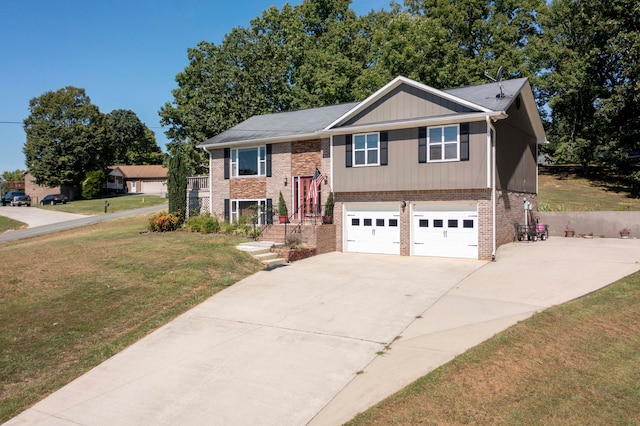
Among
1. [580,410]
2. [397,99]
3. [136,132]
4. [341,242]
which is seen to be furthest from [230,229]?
[136,132]

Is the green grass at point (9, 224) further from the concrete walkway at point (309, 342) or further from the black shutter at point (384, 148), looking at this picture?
the black shutter at point (384, 148)

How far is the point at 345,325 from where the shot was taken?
349 inches

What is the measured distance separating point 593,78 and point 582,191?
1221 cm

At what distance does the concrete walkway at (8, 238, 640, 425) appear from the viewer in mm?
5844

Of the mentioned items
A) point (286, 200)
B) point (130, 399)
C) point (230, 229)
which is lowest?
point (130, 399)

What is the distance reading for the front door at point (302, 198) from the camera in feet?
67.3

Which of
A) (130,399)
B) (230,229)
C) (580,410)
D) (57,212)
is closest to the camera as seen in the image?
(580,410)

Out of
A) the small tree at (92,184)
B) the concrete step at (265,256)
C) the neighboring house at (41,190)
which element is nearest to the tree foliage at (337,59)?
the concrete step at (265,256)

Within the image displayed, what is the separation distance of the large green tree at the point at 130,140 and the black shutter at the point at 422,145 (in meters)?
78.1

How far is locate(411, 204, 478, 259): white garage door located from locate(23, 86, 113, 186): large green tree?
164ft

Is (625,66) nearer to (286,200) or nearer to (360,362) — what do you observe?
(286,200)

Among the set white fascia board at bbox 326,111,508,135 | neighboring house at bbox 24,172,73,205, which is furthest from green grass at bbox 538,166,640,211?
neighboring house at bbox 24,172,73,205

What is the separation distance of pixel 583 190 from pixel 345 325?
1264 inches

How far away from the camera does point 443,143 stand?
16547 millimetres
